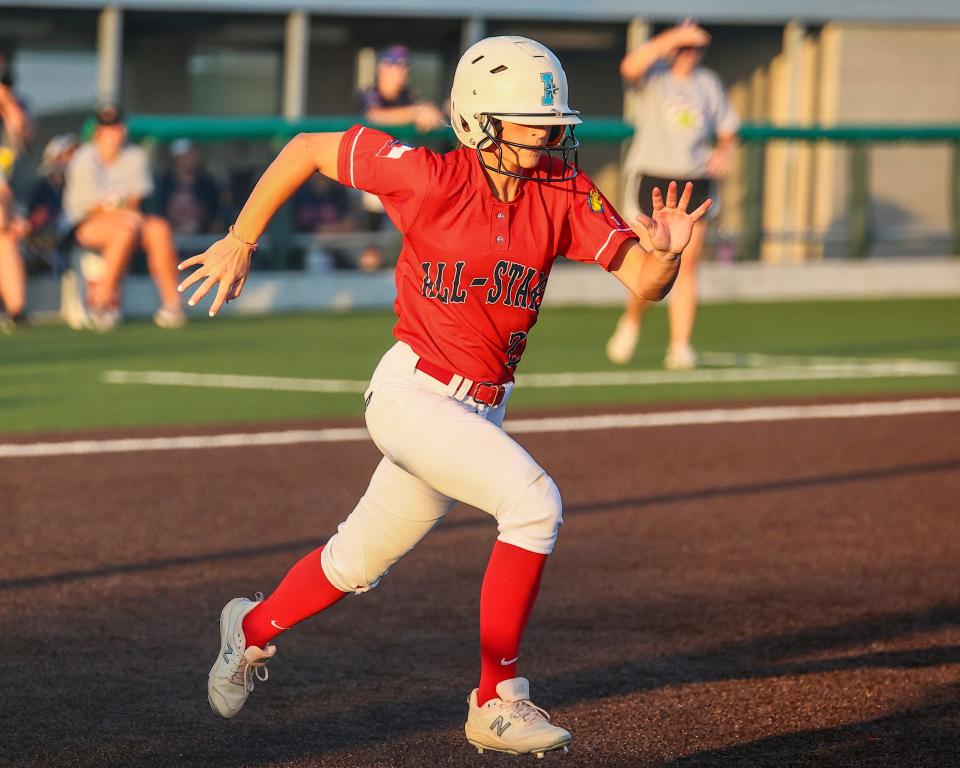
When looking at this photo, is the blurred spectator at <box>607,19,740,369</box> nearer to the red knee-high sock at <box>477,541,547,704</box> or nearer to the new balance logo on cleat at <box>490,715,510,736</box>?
the red knee-high sock at <box>477,541,547,704</box>

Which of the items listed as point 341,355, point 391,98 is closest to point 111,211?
point 391,98

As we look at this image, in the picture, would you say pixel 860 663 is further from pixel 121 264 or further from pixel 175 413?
pixel 121 264

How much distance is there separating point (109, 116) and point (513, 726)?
36.7 ft

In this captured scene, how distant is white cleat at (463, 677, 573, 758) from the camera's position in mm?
3797

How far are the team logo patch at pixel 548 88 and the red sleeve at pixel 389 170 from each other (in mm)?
338

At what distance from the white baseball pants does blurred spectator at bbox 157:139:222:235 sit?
38.0 feet

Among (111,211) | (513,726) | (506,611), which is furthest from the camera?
(111,211)

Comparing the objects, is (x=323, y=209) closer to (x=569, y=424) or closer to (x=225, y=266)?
(x=569, y=424)

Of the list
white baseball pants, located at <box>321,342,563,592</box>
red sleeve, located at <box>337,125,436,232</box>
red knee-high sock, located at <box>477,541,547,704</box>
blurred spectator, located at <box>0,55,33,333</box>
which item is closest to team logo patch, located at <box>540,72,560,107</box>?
red sleeve, located at <box>337,125,436,232</box>

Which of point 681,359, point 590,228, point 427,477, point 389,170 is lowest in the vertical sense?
point 681,359

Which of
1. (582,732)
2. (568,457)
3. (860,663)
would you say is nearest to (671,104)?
(568,457)

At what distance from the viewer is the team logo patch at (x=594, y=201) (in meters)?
4.41

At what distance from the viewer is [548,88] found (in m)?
4.31

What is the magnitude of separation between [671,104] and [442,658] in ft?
22.8
